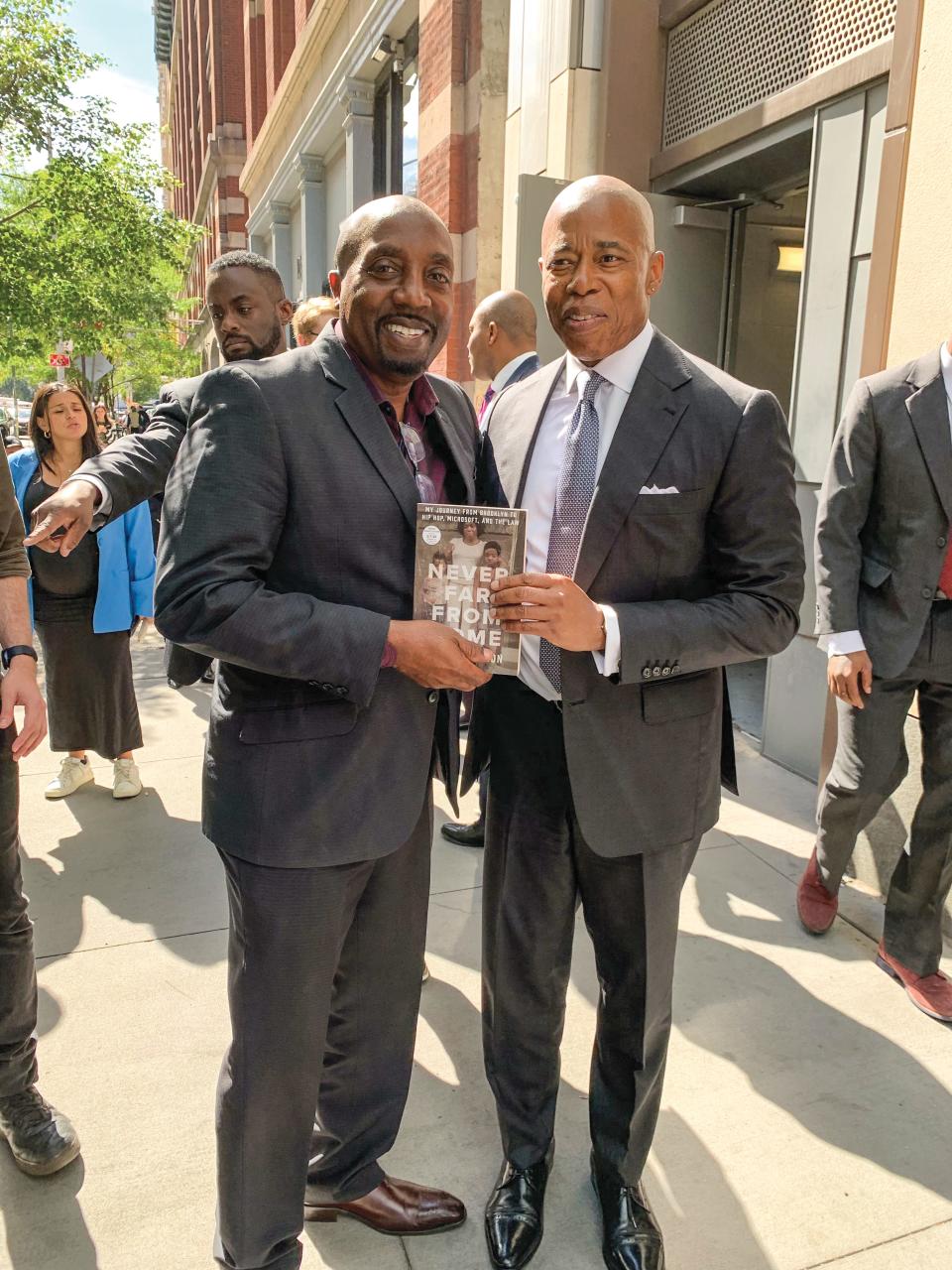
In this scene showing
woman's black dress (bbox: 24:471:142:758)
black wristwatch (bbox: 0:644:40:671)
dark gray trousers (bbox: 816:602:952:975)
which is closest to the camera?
black wristwatch (bbox: 0:644:40:671)

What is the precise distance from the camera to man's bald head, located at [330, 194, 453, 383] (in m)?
1.84

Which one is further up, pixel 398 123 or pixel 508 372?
pixel 398 123

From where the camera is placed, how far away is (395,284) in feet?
6.10

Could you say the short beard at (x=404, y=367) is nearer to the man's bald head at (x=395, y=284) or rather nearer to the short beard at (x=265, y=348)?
the man's bald head at (x=395, y=284)

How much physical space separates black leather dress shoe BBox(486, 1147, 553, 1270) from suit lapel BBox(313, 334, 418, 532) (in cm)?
165

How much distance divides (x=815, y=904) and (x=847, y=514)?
1.54 m

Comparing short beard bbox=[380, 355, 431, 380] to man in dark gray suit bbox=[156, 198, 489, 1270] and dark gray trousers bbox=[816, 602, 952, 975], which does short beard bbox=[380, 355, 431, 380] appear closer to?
man in dark gray suit bbox=[156, 198, 489, 1270]

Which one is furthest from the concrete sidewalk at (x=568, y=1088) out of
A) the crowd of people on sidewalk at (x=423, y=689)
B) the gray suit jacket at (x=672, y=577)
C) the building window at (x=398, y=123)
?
the building window at (x=398, y=123)

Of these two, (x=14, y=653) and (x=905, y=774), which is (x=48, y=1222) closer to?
(x=14, y=653)

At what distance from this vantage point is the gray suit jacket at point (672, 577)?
1.98m

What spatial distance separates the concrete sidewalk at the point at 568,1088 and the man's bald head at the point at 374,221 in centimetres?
230

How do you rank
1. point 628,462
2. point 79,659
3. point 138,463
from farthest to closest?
point 79,659
point 138,463
point 628,462

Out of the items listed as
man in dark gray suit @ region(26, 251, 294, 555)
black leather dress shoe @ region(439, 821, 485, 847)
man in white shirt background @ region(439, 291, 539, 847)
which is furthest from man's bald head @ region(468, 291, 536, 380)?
black leather dress shoe @ region(439, 821, 485, 847)

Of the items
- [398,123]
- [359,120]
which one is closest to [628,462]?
[398,123]
